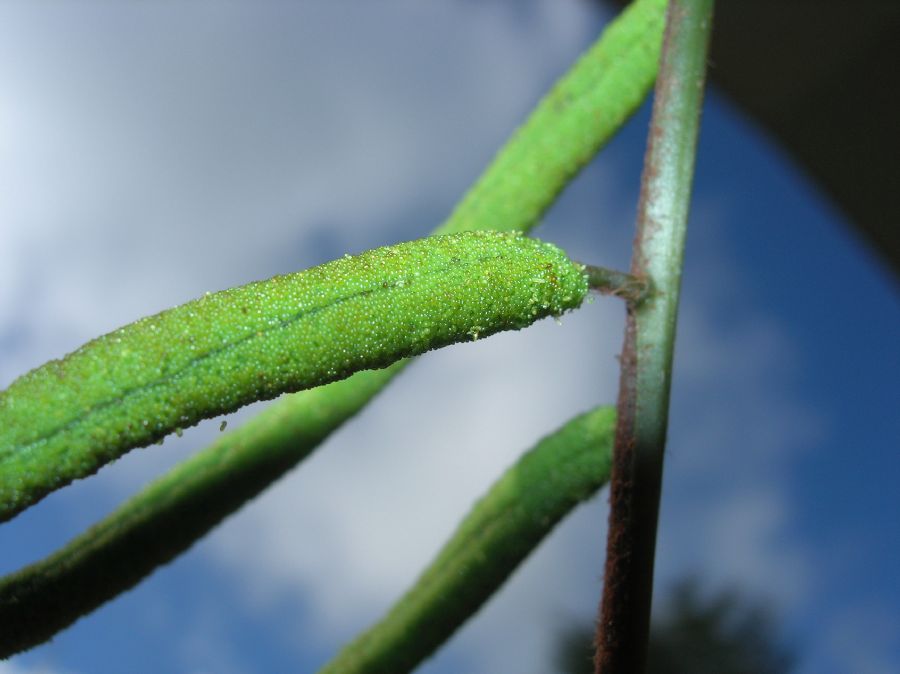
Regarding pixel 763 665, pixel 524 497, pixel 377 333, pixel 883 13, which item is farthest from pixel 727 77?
pixel 377 333

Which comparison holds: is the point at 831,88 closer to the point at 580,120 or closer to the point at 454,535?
the point at 580,120

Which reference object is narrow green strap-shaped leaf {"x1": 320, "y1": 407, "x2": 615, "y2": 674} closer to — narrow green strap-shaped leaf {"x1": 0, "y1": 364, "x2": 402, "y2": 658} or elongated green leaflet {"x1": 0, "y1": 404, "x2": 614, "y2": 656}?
elongated green leaflet {"x1": 0, "y1": 404, "x2": 614, "y2": 656}

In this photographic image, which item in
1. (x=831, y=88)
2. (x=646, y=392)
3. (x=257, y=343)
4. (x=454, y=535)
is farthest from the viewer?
(x=831, y=88)

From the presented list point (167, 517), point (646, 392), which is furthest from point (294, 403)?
point (646, 392)

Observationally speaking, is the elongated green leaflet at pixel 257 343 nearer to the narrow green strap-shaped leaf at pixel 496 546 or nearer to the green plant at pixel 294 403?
the green plant at pixel 294 403

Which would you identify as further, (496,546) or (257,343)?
(496,546)

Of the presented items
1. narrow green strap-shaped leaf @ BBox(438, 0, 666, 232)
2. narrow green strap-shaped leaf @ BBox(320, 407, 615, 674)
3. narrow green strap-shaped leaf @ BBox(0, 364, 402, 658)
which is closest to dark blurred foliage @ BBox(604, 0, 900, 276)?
narrow green strap-shaped leaf @ BBox(438, 0, 666, 232)

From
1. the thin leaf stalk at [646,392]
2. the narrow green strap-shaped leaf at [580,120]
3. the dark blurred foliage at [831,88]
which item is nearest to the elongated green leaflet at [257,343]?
the thin leaf stalk at [646,392]
